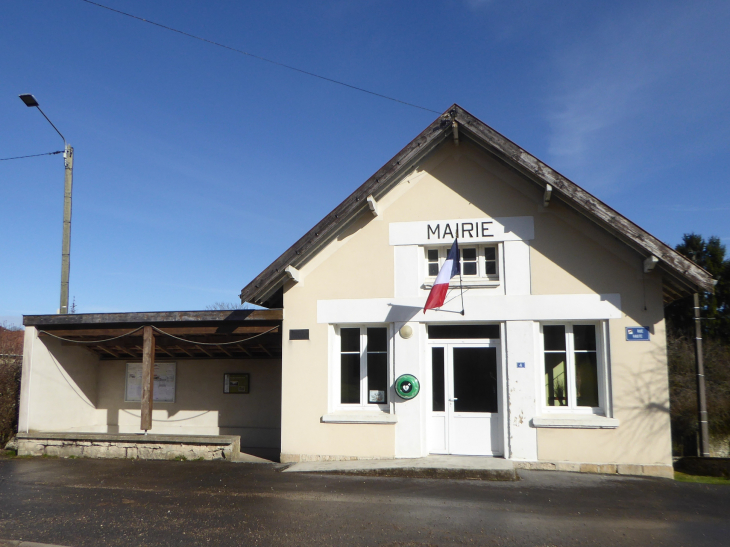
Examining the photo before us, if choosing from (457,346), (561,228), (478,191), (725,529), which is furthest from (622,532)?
(478,191)

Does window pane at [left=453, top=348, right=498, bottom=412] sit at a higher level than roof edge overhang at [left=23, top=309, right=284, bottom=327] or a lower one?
lower

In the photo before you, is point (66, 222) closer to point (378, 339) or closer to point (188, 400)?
point (188, 400)

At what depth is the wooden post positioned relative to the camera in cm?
1109

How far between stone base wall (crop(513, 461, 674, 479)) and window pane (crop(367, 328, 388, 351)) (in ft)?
9.59

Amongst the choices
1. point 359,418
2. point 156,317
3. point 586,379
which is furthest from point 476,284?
point 156,317

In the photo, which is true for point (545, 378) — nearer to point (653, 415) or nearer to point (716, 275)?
point (653, 415)

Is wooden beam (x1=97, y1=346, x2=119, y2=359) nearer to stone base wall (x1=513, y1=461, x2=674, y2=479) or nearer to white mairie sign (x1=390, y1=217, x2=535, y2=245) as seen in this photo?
Result: white mairie sign (x1=390, y1=217, x2=535, y2=245)

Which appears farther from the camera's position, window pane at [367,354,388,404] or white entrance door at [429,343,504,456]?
window pane at [367,354,388,404]

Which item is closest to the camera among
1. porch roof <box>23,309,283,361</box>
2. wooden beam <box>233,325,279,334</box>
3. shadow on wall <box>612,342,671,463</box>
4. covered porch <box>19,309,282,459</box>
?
shadow on wall <box>612,342,671,463</box>

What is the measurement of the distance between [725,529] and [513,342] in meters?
3.95

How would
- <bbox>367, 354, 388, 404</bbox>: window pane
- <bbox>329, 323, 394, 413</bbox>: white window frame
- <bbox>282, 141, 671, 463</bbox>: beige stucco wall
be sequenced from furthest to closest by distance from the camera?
<bbox>367, 354, 388, 404</bbox>: window pane → <bbox>329, 323, 394, 413</bbox>: white window frame → <bbox>282, 141, 671, 463</bbox>: beige stucco wall

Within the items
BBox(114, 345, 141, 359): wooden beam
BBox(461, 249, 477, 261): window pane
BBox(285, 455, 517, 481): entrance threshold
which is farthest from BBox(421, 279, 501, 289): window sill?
BBox(114, 345, 141, 359): wooden beam

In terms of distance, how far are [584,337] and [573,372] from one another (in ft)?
2.00

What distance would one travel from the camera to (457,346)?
399 inches
